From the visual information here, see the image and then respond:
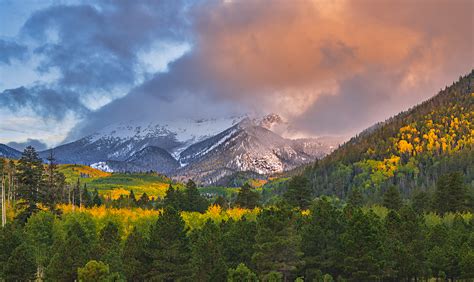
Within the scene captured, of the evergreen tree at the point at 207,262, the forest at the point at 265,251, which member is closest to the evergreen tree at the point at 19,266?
the forest at the point at 265,251

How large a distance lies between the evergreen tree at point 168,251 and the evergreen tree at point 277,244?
31.3 feet

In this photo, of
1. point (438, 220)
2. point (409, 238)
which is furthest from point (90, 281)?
point (438, 220)

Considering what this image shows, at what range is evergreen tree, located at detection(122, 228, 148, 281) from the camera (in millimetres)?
68188

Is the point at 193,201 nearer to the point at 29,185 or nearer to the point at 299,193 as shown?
the point at 299,193

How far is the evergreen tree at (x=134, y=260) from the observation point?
68188mm

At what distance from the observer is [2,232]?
71.3 meters

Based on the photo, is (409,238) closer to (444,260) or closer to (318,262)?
(444,260)

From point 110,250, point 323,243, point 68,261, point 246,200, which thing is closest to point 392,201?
point 246,200

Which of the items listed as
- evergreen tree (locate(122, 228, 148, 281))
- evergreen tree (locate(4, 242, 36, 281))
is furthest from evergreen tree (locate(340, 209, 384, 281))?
evergreen tree (locate(4, 242, 36, 281))

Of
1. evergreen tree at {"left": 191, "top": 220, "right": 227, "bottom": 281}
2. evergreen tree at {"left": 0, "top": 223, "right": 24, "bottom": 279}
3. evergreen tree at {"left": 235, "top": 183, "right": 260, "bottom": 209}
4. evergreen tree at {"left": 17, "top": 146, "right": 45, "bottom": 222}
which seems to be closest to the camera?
evergreen tree at {"left": 0, "top": 223, "right": 24, "bottom": 279}

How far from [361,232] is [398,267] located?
978cm

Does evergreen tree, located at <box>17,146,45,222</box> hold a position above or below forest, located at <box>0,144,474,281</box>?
above

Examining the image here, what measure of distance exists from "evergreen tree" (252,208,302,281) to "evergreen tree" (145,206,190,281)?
9545 mm

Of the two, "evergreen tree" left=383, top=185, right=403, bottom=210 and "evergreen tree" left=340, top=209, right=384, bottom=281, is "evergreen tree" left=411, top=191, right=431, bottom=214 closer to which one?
"evergreen tree" left=383, top=185, right=403, bottom=210
